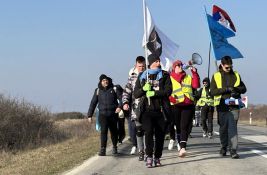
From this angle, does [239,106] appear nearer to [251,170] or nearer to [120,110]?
[251,170]

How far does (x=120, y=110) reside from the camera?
12141mm

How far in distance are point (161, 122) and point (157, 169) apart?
0.87m

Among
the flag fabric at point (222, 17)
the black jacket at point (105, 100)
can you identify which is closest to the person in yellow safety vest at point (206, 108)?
the flag fabric at point (222, 17)

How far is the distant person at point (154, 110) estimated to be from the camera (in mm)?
9859

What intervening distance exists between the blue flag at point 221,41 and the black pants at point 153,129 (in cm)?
396

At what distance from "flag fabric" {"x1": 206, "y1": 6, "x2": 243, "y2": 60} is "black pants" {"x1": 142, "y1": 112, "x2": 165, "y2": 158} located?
3.96 meters

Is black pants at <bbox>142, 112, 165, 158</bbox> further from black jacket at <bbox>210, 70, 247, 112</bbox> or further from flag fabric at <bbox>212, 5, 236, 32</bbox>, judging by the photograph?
flag fabric at <bbox>212, 5, 236, 32</bbox>

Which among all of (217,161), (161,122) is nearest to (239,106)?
(217,161)

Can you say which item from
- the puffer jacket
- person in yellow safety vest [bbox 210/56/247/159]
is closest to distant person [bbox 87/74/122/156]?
the puffer jacket

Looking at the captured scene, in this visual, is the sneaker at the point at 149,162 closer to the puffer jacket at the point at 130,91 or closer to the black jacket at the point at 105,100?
the puffer jacket at the point at 130,91

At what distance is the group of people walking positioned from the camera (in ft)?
32.5

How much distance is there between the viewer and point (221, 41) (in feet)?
46.1

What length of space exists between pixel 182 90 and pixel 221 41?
10.3 ft

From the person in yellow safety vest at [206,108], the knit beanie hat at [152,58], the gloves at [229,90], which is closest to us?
the knit beanie hat at [152,58]
